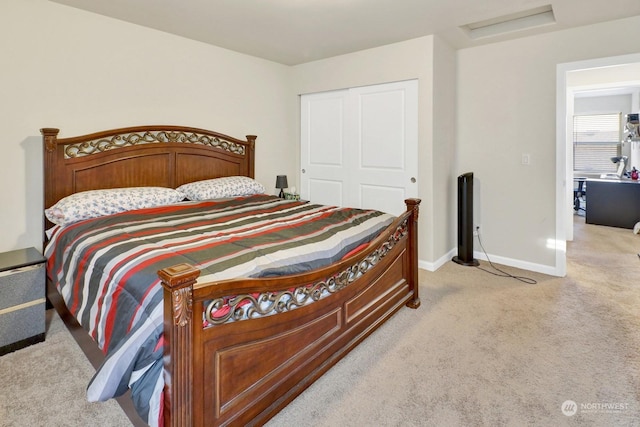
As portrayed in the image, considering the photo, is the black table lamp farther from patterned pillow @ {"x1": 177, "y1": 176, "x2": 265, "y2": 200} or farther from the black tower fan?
the black tower fan

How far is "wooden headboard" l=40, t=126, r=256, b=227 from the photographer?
2.81 meters

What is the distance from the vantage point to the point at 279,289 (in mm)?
1568

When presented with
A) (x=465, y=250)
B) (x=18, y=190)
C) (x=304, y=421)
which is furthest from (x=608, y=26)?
(x=18, y=190)

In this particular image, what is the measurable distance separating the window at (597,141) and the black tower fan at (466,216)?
5552 millimetres

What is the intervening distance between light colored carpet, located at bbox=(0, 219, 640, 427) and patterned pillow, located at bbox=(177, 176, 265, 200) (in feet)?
4.71

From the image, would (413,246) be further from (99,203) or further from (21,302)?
(21,302)

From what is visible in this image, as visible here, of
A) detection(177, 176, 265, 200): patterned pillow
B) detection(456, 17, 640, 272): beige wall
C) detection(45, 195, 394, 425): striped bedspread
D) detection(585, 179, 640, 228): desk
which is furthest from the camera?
detection(585, 179, 640, 228): desk

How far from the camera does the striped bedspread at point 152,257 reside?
129 cm

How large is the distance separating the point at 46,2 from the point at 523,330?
4.23 metres

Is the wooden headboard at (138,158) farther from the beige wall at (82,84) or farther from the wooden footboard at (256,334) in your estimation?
the wooden footboard at (256,334)

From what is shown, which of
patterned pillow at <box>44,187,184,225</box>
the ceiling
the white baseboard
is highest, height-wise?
the ceiling

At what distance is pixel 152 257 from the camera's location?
166 centimetres

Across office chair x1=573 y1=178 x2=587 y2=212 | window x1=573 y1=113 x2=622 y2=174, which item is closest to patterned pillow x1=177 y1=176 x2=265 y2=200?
office chair x1=573 y1=178 x2=587 y2=212

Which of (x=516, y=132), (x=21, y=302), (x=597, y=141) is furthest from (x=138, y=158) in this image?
(x=597, y=141)
